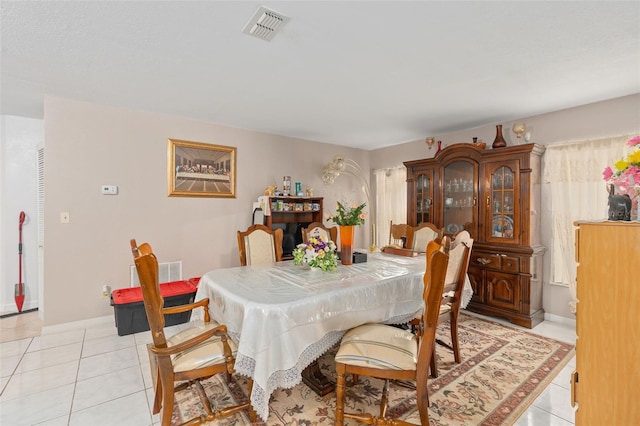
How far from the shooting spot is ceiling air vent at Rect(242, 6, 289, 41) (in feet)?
5.72

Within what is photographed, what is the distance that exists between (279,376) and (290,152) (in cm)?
372

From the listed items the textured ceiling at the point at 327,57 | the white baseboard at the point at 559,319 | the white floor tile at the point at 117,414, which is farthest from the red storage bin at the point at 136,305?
the white baseboard at the point at 559,319

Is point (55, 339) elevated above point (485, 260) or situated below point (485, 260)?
below

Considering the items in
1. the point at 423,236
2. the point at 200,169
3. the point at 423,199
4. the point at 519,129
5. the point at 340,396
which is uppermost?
the point at 519,129

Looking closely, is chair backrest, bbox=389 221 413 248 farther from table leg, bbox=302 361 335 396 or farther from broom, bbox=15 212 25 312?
broom, bbox=15 212 25 312

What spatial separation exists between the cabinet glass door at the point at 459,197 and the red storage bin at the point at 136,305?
341cm

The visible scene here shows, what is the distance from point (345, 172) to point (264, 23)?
380 centimetres

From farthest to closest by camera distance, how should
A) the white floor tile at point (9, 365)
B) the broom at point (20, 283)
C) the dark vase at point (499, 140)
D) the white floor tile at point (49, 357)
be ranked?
1. the broom at point (20, 283)
2. the dark vase at point (499, 140)
3. the white floor tile at point (49, 357)
4. the white floor tile at point (9, 365)

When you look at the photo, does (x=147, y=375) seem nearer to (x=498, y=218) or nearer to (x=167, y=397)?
(x=167, y=397)

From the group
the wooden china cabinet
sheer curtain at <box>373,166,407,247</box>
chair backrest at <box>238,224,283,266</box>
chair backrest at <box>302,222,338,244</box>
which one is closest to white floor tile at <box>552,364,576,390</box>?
the wooden china cabinet

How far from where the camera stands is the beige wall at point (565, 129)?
2994 mm

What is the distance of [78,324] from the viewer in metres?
3.25

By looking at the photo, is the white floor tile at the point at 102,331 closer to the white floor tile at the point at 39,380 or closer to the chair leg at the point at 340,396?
the white floor tile at the point at 39,380

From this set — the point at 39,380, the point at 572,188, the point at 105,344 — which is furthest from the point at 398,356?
the point at 572,188
